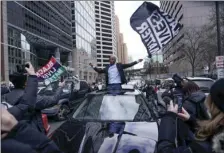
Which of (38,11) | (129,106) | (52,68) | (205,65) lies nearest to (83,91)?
(52,68)

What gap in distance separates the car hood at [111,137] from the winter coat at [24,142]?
90.5 inches

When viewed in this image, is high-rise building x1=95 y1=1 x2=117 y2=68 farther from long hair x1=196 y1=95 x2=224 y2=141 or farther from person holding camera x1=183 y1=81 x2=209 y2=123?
long hair x1=196 y1=95 x2=224 y2=141

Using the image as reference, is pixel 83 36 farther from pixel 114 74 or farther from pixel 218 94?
pixel 218 94

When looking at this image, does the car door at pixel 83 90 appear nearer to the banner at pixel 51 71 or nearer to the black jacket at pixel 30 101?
the banner at pixel 51 71

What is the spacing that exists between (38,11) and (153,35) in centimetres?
6252

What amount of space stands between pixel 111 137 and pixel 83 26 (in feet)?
379

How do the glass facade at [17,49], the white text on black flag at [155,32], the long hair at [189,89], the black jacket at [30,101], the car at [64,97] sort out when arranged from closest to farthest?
the black jacket at [30,101]
the long hair at [189,89]
the white text on black flag at [155,32]
the car at [64,97]
the glass facade at [17,49]

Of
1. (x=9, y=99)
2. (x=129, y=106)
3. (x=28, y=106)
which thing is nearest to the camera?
(x=28, y=106)

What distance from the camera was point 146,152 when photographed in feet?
15.1

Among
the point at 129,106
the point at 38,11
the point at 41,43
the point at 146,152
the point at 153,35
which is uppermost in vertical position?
the point at 38,11

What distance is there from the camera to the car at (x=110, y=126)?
473cm

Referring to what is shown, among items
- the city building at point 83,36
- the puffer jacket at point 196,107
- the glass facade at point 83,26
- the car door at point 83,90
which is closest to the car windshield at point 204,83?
the car door at point 83,90

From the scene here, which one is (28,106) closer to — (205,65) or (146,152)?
(146,152)

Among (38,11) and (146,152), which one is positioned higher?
(38,11)
